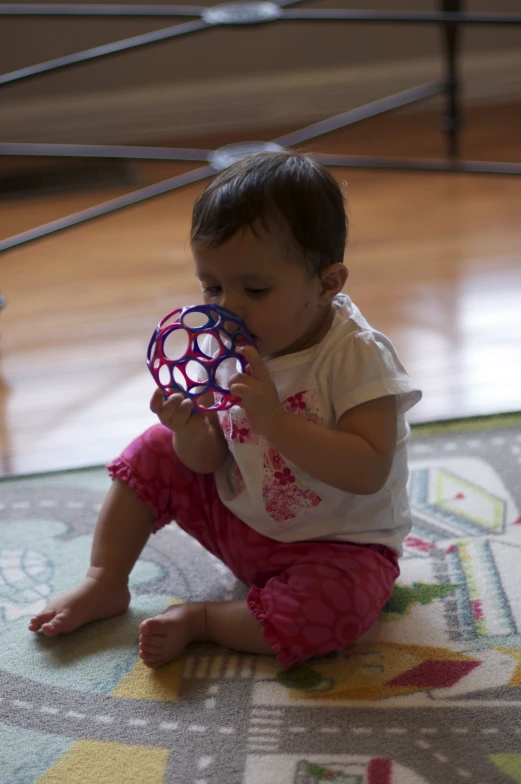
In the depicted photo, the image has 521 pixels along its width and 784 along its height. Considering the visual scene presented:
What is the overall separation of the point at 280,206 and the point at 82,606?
1.42 ft

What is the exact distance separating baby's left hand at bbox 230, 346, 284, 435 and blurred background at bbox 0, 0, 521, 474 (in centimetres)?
51

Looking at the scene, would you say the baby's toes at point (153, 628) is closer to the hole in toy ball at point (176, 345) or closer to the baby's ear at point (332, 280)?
the baby's ear at point (332, 280)

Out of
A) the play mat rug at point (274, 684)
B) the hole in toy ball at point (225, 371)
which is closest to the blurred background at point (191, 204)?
the play mat rug at point (274, 684)

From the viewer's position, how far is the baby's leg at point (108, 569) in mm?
957

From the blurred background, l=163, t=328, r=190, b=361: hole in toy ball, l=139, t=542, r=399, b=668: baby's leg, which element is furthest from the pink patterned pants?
l=163, t=328, r=190, b=361: hole in toy ball

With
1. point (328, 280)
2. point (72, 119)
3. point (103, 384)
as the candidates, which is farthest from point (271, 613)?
point (72, 119)

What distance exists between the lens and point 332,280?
35.3 inches

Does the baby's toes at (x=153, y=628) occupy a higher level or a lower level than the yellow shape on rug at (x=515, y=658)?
higher

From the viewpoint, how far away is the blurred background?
1480 millimetres

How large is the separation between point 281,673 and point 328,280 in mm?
358

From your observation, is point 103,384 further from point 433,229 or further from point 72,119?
point 72,119

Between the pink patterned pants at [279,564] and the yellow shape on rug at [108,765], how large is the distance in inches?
6.0

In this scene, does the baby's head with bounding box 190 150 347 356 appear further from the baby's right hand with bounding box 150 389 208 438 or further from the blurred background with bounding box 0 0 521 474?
the blurred background with bounding box 0 0 521 474

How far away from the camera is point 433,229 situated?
2055 millimetres
